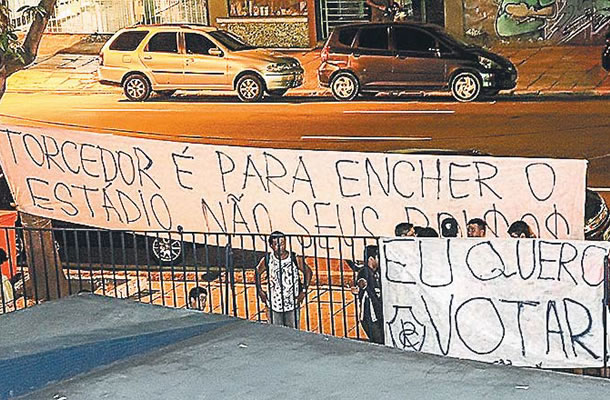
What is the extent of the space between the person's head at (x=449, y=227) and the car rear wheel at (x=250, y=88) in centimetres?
305

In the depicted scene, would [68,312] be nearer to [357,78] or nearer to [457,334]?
[457,334]

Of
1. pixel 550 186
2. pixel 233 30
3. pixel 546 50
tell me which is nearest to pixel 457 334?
pixel 550 186

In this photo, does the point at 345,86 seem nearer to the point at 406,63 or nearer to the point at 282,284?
the point at 406,63

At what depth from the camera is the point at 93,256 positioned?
568 inches

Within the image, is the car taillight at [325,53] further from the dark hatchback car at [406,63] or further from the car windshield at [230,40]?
the car windshield at [230,40]

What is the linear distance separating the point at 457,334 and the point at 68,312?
4.67 m

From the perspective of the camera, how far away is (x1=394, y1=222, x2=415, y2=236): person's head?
11648mm

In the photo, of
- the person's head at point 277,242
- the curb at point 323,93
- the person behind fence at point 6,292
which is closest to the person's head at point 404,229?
the person's head at point 277,242

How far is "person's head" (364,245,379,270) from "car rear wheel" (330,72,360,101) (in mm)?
2663

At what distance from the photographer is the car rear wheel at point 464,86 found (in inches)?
519

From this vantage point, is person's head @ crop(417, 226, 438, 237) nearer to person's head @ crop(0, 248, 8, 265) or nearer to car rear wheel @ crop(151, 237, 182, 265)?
car rear wheel @ crop(151, 237, 182, 265)

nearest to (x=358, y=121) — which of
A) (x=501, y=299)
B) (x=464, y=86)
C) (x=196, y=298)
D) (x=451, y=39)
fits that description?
(x=464, y=86)

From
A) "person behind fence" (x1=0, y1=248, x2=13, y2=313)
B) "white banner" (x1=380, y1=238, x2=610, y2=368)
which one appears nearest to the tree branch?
"person behind fence" (x1=0, y1=248, x2=13, y2=313)

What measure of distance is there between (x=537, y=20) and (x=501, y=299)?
455 cm
